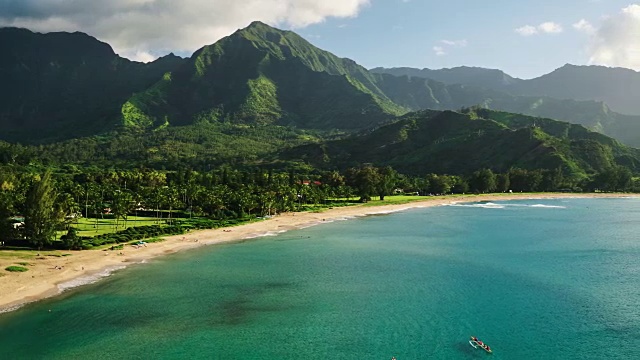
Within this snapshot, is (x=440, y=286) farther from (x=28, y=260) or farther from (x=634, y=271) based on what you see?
(x=28, y=260)

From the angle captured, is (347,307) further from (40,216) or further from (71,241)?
(40,216)

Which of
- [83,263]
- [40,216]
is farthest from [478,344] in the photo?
[40,216]

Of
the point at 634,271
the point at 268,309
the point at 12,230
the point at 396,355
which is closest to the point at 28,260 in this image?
the point at 12,230

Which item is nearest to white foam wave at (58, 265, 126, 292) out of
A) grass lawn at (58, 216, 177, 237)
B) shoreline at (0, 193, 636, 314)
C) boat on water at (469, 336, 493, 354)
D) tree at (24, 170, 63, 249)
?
shoreline at (0, 193, 636, 314)

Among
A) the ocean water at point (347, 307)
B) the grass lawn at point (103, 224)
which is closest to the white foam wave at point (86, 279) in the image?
the ocean water at point (347, 307)

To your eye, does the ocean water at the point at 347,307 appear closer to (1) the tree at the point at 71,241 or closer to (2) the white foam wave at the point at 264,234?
(2) the white foam wave at the point at 264,234
